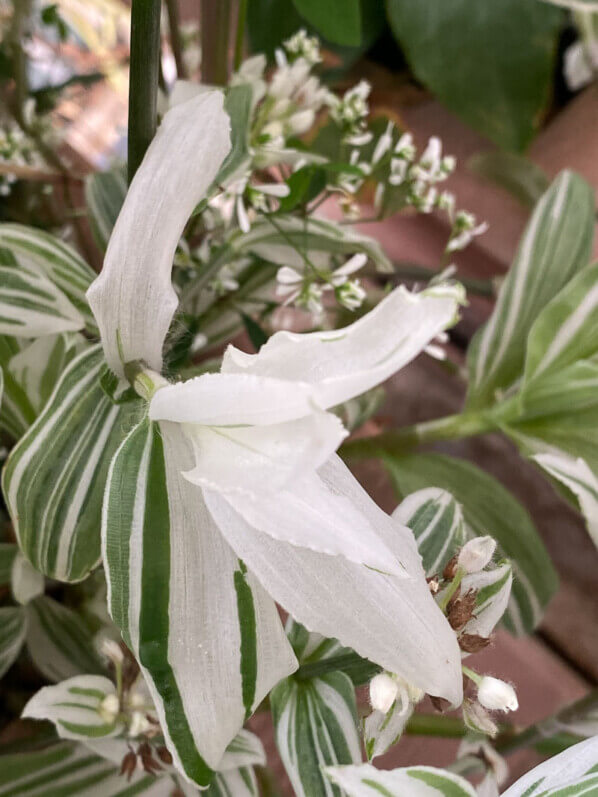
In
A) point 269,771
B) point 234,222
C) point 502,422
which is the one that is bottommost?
point 269,771

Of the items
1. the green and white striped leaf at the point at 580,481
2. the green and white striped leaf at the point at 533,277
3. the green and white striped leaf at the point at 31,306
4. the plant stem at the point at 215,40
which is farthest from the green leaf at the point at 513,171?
the green and white striped leaf at the point at 31,306

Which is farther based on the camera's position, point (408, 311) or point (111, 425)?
point (111, 425)

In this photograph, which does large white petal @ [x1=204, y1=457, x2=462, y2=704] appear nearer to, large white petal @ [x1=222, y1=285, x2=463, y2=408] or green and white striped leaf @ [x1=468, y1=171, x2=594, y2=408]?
large white petal @ [x1=222, y1=285, x2=463, y2=408]

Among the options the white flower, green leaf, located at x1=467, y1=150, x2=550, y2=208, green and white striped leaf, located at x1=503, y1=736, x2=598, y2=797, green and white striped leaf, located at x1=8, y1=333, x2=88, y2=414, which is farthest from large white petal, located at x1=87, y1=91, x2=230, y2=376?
green leaf, located at x1=467, y1=150, x2=550, y2=208

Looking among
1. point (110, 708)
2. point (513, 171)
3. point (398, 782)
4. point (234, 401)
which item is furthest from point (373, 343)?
point (513, 171)

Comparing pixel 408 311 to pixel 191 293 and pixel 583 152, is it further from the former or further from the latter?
pixel 583 152

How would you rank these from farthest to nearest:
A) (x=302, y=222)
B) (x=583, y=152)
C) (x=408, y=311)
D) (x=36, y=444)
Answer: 1. (x=583, y=152)
2. (x=302, y=222)
3. (x=36, y=444)
4. (x=408, y=311)

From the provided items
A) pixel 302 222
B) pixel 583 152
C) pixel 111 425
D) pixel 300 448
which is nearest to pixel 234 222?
pixel 302 222
